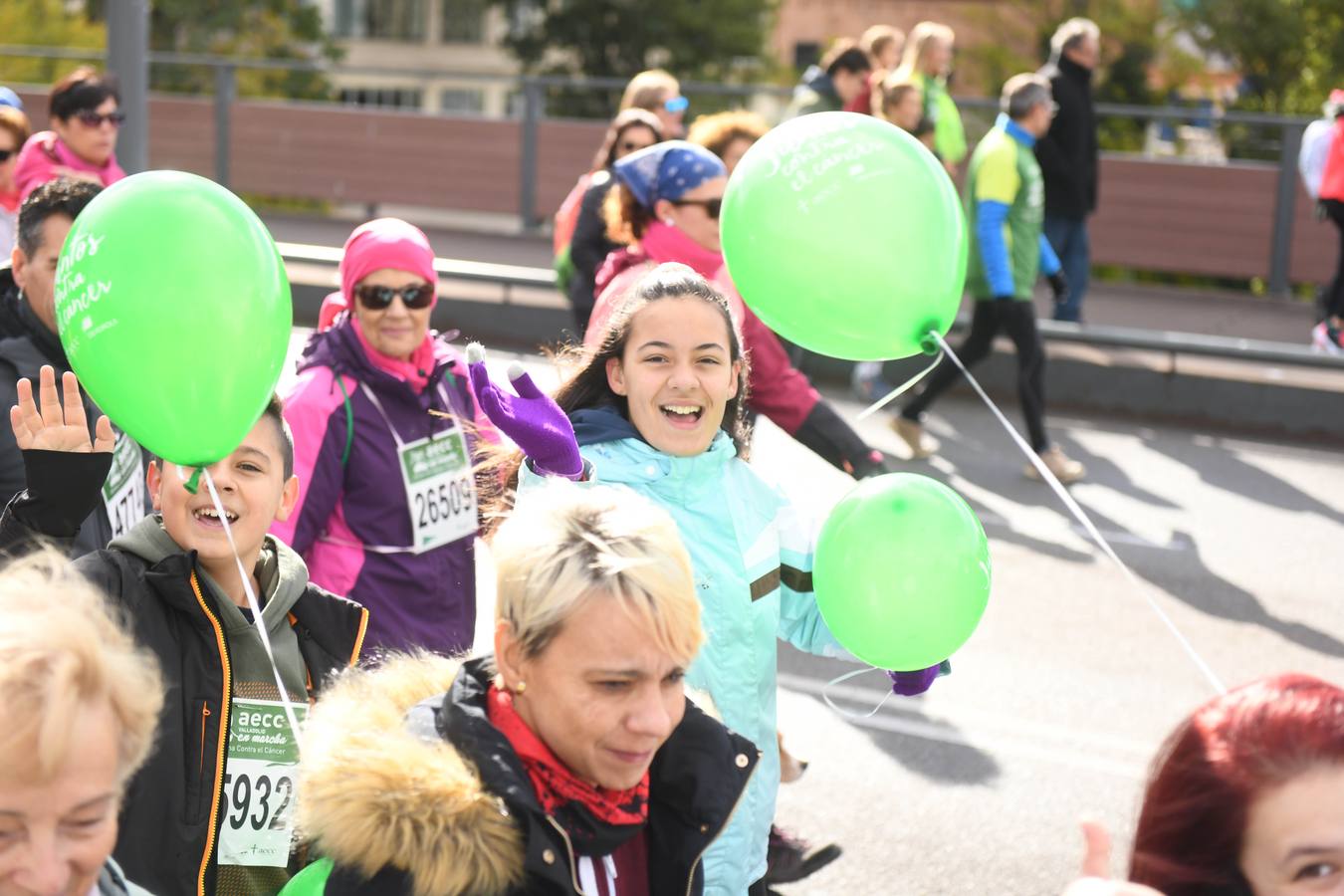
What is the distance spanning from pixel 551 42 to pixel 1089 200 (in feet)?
68.0

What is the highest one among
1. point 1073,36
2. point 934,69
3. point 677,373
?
point 1073,36

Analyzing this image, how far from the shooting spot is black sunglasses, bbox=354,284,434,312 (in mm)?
4508

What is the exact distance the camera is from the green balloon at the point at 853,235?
141 inches

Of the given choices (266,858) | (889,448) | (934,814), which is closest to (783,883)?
(934,814)

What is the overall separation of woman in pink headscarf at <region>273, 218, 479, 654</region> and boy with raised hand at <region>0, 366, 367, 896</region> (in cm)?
88

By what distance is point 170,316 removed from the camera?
10.2 ft

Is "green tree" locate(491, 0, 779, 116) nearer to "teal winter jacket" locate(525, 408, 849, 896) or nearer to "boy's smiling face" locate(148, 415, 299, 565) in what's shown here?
"teal winter jacket" locate(525, 408, 849, 896)

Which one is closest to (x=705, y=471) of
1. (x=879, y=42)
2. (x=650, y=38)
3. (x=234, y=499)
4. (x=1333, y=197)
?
(x=234, y=499)

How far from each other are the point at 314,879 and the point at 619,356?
150 centimetres

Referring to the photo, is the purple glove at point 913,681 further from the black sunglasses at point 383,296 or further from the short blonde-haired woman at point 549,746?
the black sunglasses at point 383,296

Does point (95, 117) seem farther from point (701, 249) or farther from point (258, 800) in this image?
point (258, 800)

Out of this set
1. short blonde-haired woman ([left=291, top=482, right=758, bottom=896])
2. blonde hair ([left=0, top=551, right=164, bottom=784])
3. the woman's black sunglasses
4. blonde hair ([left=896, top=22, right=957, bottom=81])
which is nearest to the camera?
blonde hair ([left=0, top=551, right=164, bottom=784])

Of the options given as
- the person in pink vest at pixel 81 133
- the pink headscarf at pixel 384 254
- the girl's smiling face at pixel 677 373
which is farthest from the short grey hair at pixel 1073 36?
the girl's smiling face at pixel 677 373

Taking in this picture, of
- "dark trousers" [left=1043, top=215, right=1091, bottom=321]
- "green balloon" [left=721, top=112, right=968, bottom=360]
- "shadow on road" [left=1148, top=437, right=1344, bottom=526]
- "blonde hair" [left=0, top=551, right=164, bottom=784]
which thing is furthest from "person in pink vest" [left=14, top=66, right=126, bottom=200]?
"dark trousers" [left=1043, top=215, right=1091, bottom=321]
